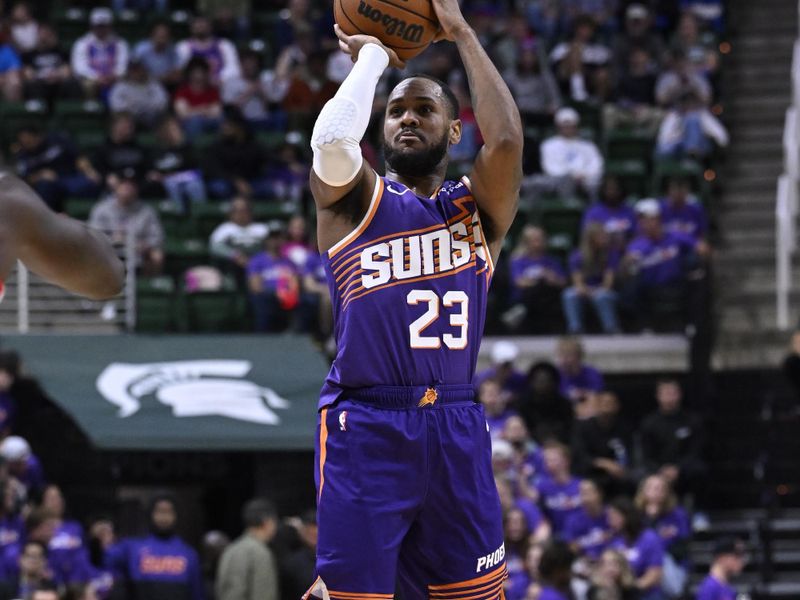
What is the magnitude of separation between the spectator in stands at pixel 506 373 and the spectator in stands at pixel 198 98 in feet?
18.0

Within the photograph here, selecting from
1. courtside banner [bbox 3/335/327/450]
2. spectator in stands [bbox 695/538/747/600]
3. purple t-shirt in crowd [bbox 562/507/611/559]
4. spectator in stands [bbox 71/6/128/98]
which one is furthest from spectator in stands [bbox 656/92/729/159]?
spectator in stands [bbox 695/538/747/600]

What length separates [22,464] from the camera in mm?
13250

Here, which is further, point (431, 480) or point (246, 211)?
point (246, 211)

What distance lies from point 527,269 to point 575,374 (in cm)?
133

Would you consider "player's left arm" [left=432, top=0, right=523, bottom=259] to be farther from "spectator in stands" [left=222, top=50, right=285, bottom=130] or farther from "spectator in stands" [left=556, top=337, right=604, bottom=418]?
"spectator in stands" [left=222, top=50, right=285, bottom=130]

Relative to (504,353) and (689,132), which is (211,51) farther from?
(504,353)

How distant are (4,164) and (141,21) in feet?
11.9

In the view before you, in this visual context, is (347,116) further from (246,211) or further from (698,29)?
(698,29)

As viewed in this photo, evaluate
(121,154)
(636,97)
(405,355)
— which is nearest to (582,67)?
(636,97)

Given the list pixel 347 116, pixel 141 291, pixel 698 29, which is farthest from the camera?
pixel 698 29

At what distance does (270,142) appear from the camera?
1791 cm

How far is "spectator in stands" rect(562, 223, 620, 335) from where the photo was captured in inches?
603

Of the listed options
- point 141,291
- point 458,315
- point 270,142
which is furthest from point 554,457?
point 458,315

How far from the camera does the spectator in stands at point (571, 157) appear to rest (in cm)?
1700
